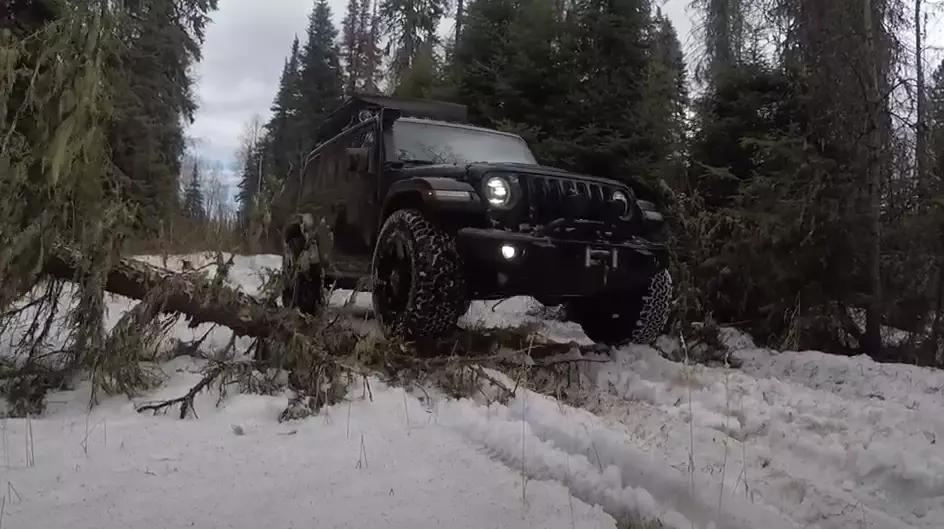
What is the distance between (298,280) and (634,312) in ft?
8.49

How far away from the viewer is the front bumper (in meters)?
3.81

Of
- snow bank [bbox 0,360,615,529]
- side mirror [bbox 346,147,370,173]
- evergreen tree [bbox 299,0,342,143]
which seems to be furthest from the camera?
evergreen tree [bbox 299,0,342,143]

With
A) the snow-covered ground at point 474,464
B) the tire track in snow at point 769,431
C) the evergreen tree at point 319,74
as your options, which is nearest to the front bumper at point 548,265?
the tire track in snow at point 769,431

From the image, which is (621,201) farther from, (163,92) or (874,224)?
(163,92)

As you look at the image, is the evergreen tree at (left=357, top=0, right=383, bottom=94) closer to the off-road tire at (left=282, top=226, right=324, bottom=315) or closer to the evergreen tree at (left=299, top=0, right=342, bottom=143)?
the evergreen tree at (left=299, top=0, right=342, bottom=143)

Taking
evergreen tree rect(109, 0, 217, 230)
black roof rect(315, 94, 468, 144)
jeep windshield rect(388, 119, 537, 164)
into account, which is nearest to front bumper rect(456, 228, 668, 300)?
jeep windshield rect(388, 119, 537, 164)

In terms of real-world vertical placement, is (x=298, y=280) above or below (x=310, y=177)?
below

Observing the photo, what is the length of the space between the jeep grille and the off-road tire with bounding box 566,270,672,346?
2.26ft

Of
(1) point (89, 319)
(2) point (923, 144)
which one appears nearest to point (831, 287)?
(2) point (923, 144)

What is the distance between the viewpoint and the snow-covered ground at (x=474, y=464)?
1931 mm

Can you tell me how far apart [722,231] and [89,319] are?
5.20 m

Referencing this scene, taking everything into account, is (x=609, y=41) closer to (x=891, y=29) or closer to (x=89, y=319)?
(x=891, y=29)

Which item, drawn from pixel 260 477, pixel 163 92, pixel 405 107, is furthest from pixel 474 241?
pixel 163 92

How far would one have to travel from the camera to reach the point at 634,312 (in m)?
4.75
